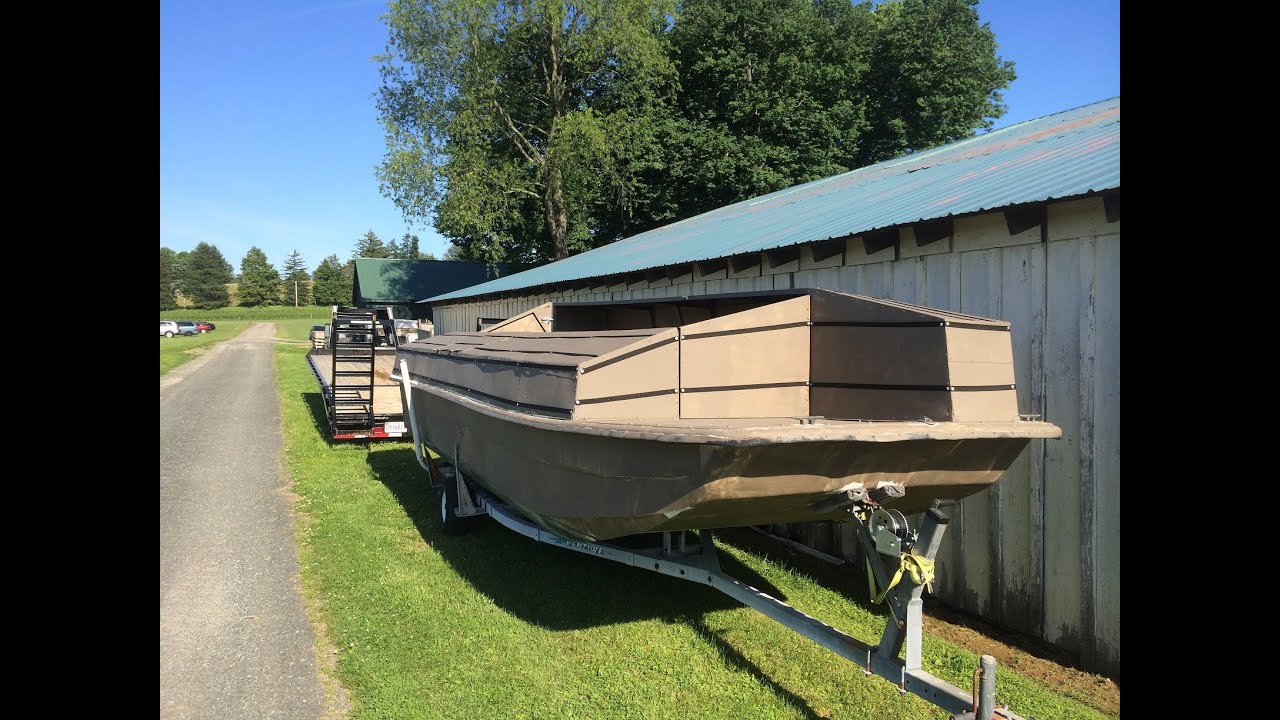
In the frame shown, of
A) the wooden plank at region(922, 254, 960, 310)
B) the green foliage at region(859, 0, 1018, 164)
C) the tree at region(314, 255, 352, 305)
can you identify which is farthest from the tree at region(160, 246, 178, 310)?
the wooden plank at region(922, 254, 960, 310)

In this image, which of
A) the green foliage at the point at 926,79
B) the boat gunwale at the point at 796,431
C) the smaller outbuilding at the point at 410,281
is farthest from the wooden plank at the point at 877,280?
the smaller outbuilding at the point at 410,281

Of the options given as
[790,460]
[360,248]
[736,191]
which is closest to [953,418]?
[790,460]

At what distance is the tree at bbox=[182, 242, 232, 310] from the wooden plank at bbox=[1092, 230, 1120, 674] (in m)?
123

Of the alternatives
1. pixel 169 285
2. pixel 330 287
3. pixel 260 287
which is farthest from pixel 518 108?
pixel 169 285

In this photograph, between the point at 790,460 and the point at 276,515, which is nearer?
the point at 790,460

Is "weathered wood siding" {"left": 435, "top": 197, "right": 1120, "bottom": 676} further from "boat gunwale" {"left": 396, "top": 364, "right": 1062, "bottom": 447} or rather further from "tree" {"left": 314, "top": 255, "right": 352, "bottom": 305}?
"tree" {"left": 314, "top": 255, "right": 352, "bottom": 305}

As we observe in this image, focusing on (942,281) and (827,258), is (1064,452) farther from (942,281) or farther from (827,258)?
(827,258)

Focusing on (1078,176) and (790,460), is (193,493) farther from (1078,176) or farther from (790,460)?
Answer: (1078,176)

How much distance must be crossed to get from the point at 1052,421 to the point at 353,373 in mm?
10966

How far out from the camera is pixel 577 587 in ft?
17.6

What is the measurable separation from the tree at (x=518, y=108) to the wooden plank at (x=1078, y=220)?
22.4 m
